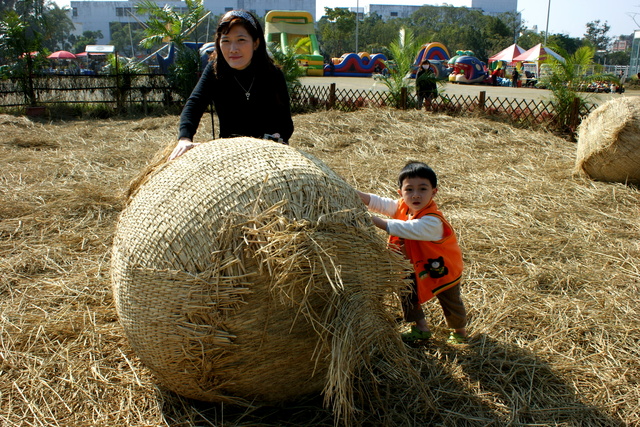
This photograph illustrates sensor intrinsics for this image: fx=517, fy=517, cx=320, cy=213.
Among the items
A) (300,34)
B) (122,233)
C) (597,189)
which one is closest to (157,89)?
(597,189)

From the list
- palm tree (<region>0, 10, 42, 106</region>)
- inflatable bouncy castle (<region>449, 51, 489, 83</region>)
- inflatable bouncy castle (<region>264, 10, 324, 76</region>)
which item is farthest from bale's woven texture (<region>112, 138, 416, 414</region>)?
inflatable bouncy castle (<region>264, 10, 324, 76</region>)

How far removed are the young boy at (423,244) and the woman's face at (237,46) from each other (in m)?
0.97

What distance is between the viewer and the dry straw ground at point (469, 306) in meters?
2.48

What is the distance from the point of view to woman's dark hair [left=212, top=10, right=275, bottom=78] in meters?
2.73

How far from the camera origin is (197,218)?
6.88 ft

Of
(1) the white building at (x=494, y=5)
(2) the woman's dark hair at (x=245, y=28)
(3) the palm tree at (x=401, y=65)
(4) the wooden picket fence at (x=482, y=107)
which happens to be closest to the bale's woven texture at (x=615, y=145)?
(4) the wooden picket fence at (x=482, y=107)

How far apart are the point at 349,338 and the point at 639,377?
1812mm

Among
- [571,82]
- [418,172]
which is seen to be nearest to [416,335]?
[418,172]

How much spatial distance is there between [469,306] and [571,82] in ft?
28.5

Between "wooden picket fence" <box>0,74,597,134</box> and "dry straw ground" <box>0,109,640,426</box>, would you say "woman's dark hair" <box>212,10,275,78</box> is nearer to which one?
"dry straw ground" <box>0,109,640,426</box>

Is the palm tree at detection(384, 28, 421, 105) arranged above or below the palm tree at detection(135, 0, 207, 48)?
below

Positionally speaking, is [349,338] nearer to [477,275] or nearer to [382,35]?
[477,275]

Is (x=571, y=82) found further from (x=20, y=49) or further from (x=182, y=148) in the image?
(x=20, y=49)

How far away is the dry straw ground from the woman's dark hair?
167cm
